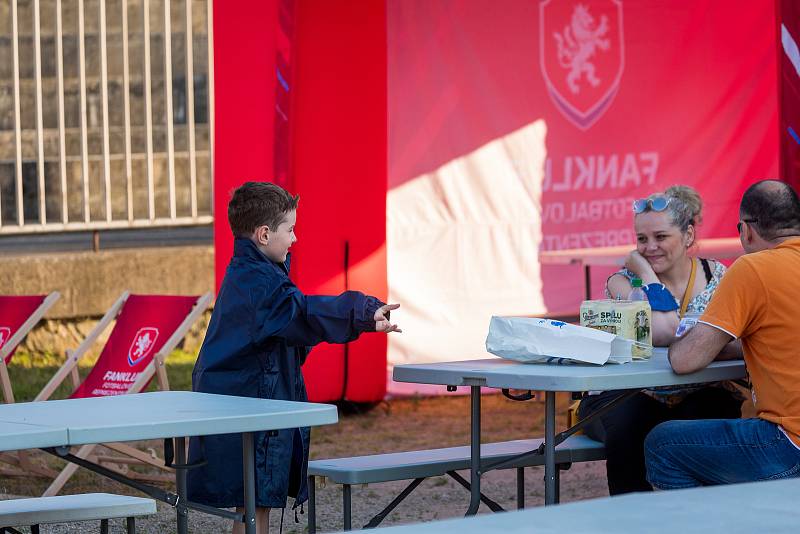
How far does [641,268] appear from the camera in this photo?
4664 mm

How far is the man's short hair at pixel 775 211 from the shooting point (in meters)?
4.01

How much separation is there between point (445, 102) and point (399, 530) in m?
6.28

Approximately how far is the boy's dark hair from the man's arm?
49.1 inches

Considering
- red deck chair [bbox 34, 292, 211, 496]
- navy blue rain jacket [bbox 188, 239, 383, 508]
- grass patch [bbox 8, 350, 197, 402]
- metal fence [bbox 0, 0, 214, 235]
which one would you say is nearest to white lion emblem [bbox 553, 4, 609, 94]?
metal fence [bbox 0, 0, 214, 235]

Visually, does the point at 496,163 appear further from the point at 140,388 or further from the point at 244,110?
the point at 140,388

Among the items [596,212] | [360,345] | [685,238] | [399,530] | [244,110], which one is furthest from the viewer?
[596,212]

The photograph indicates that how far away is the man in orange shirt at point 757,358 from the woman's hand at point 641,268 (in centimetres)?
66

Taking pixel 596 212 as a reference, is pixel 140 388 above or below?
below

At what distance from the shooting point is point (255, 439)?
4.07m

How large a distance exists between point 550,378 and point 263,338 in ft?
2.94

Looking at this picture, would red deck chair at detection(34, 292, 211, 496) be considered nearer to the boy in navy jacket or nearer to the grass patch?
the boy in navy jacket

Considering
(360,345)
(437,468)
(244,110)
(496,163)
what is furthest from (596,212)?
(437,468)

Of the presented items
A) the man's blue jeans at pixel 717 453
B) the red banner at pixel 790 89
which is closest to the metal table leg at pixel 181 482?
the man's blue jeans at pixel 717 453

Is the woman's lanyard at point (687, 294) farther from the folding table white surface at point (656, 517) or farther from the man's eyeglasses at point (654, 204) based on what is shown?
the folding table white surface at point (656, 517)
